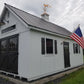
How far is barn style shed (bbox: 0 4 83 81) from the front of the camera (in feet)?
14.5

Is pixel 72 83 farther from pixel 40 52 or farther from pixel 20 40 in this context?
pixel 20 40

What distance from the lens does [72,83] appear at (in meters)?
3.72

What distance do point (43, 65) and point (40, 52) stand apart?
841 millimetres

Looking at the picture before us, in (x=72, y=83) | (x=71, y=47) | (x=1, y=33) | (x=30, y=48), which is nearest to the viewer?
(x=72, y=83)

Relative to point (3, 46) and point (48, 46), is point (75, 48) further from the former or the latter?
point (3, 46)

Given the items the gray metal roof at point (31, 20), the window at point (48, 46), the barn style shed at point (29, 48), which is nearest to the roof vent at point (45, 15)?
the gray metal roof at point (31, 20)

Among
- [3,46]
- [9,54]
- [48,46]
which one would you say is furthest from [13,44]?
[48,46]

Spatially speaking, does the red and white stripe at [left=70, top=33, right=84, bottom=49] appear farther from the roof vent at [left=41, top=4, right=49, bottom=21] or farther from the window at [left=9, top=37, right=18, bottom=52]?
the roof vent at [left=41, top=4, right=49, bottom=21]

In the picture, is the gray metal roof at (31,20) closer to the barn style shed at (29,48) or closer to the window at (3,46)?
the barn style shed at (29,48)

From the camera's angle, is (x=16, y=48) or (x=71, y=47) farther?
(x=71, y=47)

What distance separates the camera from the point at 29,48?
433 centimetres

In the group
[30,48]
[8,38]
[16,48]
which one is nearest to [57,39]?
[30,48]

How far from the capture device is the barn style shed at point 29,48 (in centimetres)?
A: 441

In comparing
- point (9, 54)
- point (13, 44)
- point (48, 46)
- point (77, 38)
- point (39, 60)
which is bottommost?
point (39, 60)
